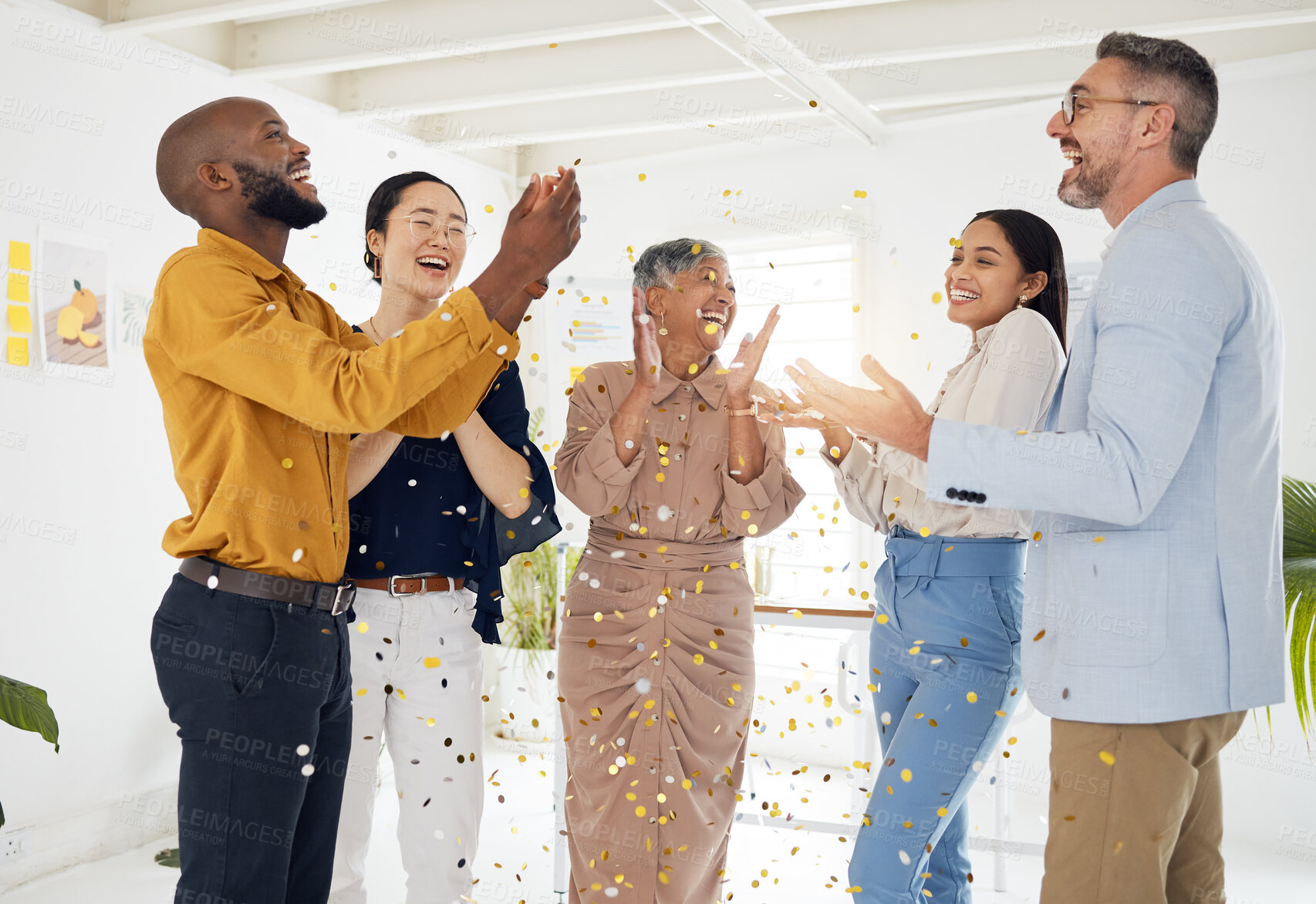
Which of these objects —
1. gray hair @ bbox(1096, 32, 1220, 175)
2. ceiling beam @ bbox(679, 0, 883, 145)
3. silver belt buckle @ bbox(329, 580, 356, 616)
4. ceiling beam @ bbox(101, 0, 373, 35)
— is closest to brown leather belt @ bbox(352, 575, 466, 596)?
silver belt buckle @ bbox(329, 580, 356, 616)

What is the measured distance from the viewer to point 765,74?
13.1 feet

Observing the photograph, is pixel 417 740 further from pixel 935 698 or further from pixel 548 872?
pixel 548 872

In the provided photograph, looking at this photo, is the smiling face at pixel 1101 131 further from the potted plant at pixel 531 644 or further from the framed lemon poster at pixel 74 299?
the potted plant at pixel 531 644

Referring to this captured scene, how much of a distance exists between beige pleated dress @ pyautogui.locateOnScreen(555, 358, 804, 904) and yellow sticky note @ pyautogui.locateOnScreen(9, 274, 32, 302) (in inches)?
87.6

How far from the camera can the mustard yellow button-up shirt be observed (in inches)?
57.3

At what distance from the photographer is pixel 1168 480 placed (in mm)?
1350

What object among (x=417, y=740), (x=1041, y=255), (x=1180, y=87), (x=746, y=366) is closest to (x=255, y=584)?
(x=417, y=740)

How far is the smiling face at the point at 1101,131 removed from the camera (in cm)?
154

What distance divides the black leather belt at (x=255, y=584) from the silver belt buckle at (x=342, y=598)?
0.05ft

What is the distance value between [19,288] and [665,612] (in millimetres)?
2638

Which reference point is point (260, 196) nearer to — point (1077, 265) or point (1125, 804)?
point (1125, 804)

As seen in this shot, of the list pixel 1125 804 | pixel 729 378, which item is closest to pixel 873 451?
pixel 729 378

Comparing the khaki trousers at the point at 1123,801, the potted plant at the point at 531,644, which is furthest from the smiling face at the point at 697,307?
the potted plant at the point at 531,644

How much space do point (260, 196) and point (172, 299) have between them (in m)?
0.26
